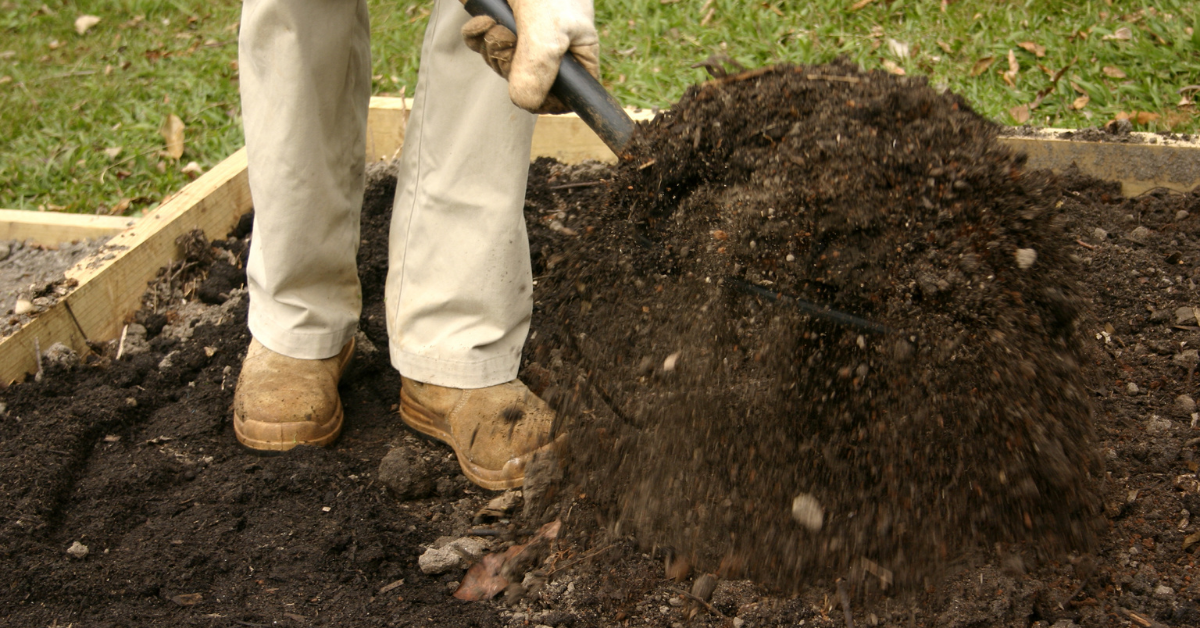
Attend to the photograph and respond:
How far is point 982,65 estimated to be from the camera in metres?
3.86

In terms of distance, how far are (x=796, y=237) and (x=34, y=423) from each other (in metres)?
2.13

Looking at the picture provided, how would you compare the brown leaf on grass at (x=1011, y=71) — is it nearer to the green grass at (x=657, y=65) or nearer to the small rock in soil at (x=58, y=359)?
the green grass at (x=657, y=65)

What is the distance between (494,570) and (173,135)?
311 centimetres

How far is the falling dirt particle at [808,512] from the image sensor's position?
1759mm

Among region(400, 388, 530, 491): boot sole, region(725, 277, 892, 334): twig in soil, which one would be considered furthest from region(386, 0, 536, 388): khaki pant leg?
region(725, 277, 892, 334): twig in soil

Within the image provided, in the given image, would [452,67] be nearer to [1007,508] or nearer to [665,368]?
[665,368]

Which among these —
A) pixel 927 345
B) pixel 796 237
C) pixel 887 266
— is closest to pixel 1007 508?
pixel 927 345

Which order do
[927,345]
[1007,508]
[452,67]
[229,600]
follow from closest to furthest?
[927,345] < [1007,508] < [229,600] < [452,67]

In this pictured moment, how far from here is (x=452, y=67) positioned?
2.17 metres

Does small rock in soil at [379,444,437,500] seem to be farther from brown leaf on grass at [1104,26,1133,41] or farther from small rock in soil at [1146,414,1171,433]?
brown leaf on grass at [1104,26,1133,41]

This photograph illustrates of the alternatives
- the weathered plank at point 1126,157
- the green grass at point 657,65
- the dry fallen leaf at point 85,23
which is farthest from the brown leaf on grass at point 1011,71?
A: the dry fallen leaf at point 85,23

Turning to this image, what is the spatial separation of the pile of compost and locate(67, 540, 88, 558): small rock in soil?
132 cm

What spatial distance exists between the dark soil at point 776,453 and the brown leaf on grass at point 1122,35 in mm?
2196

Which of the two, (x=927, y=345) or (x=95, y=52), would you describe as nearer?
(x=927, y=345)
